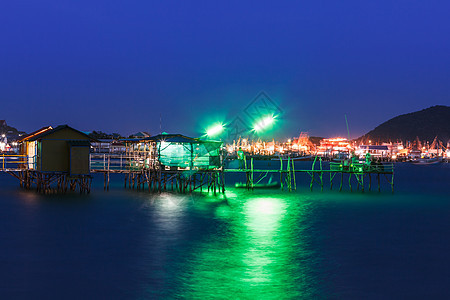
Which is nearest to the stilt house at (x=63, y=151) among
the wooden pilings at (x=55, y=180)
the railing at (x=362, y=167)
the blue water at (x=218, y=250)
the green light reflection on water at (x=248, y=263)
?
the wooden pilings at (x=55, y=180)

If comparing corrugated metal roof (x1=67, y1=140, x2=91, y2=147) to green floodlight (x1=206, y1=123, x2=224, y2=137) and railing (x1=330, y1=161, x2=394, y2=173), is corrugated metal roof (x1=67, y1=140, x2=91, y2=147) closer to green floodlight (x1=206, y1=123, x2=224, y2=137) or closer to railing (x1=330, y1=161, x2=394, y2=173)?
green floodlight (x1=206, y1=123, x2=224, y2=137)

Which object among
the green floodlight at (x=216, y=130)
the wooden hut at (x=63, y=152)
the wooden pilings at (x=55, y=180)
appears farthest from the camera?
the green floodlight at (x=216, y=130)

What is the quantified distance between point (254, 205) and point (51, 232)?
17.9m

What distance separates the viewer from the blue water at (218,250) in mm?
15289

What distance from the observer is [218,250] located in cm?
2116

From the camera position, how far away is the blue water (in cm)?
1529

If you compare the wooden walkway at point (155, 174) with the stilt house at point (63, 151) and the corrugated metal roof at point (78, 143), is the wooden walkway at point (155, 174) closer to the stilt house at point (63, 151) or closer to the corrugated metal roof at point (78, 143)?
the stilt house at point (63, 151)

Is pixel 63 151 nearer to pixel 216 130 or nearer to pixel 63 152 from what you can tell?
pixel 63 152

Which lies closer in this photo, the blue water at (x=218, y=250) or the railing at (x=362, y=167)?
the blue water at (x=218, y=250)

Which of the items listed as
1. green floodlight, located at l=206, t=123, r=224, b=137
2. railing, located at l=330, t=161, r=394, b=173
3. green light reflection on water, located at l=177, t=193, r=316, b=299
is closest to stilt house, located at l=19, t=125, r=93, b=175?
green light reflection on water, located at l=177, t=193, r=316, b=299

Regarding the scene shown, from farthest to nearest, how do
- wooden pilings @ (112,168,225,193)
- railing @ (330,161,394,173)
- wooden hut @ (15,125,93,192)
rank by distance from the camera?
railing @ (330,161,394,173) < wooden pilings @ (112,168,225,193) < wooden hut @ (15,125,93,192)

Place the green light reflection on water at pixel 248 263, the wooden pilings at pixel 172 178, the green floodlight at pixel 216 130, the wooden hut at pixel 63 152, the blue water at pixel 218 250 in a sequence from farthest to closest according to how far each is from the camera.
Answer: the green floodlight at pixel 216 130
the wooden pilings at pixel 172 178
the wooden hut at pixel 63 152
the blue water at pixel 218 250
the green light reflection on water at pixel 248 263

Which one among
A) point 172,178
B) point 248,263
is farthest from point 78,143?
point 248,263

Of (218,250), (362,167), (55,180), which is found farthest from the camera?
(362,167)
